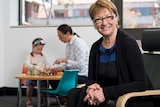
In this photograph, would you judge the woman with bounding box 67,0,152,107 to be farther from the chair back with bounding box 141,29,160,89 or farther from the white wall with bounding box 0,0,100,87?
the white wall with bounding box 0,0,100,87

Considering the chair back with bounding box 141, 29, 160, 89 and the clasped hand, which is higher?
the chair back with bounding box 141, 29, 160, 89

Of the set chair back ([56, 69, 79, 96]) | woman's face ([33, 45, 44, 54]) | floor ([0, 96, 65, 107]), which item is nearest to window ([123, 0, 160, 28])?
woman's face ([33, 45, 44, 54])

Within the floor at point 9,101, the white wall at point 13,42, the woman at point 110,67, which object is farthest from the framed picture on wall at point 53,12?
the woman at point 110,67

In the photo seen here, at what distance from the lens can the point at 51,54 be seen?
5.53 metres

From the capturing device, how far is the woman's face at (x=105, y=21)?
2078 mm

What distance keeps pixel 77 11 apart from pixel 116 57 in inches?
145

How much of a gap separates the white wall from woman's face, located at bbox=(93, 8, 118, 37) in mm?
3431

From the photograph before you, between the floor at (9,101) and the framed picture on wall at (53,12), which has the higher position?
the framed picture on wall at (53,12)

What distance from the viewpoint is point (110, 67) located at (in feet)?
7.07

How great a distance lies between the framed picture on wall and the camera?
567 cm

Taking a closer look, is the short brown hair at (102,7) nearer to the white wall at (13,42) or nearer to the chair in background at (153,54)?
the chair in background at (153,54)

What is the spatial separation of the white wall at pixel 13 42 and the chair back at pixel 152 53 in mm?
3061

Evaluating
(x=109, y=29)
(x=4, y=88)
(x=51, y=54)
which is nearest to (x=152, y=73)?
(x=109, y=29)

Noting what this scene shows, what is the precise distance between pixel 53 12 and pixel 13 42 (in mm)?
958
